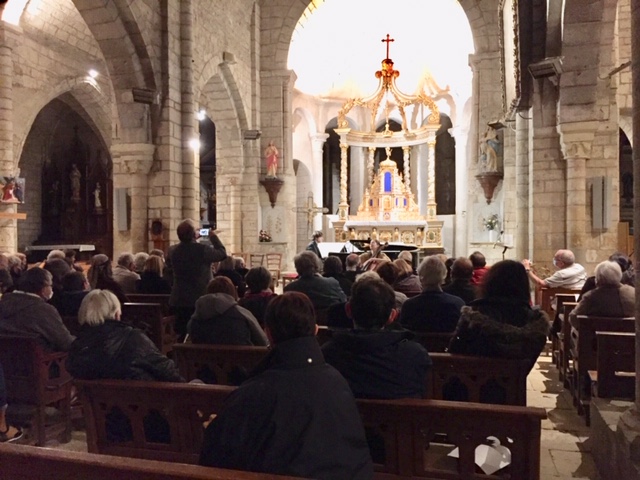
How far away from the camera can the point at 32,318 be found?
349 centimetres

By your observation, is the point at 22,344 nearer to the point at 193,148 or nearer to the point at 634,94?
the point at 634,94

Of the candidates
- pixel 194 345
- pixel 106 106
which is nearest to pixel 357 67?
pixel 106 106

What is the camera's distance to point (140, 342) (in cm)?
263

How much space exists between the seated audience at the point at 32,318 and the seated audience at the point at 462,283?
9.12 feet

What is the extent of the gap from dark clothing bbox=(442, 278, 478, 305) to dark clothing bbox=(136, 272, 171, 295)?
3035 millimetres

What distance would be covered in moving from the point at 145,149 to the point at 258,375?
840cm

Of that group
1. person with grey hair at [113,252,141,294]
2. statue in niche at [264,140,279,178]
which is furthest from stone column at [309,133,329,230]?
person with grey hair at [113,252,141,294]

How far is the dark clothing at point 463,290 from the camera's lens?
4191 millimetres

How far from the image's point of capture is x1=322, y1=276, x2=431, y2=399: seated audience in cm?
214

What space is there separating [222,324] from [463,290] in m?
1.89

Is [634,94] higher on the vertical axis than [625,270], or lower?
higher

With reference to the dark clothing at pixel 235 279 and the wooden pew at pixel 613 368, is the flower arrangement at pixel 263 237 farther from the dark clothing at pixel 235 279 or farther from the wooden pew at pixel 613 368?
the wooden pew at pixel 613 368

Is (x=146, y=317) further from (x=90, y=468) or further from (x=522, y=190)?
(x=522, y=190)

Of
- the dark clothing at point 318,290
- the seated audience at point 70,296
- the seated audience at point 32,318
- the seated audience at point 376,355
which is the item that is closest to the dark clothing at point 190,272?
the seated audience at point 70,296
